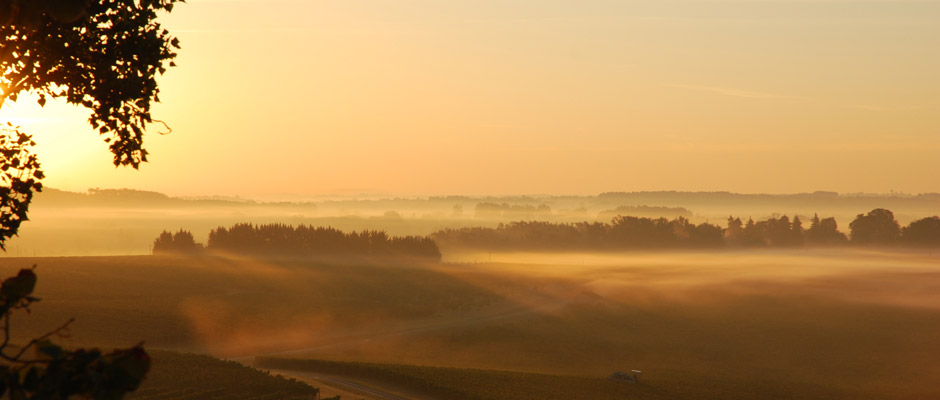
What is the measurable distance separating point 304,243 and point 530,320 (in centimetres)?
8005

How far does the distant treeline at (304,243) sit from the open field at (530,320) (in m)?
15.8

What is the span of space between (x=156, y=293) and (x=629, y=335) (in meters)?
66.4

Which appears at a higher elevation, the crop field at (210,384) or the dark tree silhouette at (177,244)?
the dark tree silhouette at (177,244)

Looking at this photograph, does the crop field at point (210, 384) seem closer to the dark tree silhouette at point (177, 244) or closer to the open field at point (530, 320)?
the open field at point (530, 320)

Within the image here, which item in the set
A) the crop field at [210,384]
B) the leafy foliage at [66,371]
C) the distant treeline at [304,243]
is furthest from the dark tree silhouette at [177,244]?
the leafy foliage at [66,371]

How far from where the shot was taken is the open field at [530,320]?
84312mm

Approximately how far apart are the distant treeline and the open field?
51.9ft

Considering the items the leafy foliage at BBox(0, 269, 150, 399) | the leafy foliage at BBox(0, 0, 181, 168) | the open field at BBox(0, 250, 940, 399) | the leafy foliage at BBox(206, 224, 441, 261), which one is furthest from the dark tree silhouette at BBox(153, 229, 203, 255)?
the leafy foliage at BBox(0, 269, 150, 399)

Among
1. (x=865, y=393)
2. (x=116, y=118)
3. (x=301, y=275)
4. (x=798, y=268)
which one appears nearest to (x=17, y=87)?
(x=116, y=118)

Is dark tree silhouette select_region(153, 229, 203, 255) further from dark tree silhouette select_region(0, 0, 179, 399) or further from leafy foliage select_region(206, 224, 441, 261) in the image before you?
dark tree silhouette select_region(0, 0, 179, 399)

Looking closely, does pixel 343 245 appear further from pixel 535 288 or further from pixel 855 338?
pixel 855 338

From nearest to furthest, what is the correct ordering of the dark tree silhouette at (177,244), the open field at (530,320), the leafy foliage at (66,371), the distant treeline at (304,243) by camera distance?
the leafy foliage at (66,371)
the open field at (530,320)
the dark tree silhouette at (177,244)
the distant treeline at (304,243)

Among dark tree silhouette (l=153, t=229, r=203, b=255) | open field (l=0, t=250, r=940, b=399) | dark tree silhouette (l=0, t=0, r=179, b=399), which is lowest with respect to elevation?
open field (l=0, t=250, r=940, b=399)

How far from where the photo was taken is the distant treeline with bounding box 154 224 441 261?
6914 inches
